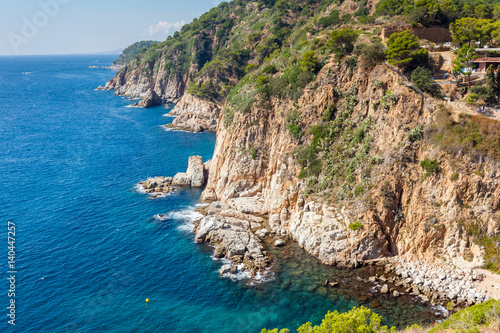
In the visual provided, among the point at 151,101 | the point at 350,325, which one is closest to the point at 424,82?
the point at 350,325

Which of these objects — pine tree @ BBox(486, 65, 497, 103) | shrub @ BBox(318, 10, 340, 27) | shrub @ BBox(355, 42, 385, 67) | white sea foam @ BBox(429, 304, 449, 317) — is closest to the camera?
white sea foam @ BBox(429, 304, 449, 317)

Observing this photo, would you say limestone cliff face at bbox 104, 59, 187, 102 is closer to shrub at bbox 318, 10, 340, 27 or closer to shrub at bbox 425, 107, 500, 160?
shrub at bbox 318, 10, 340, 27

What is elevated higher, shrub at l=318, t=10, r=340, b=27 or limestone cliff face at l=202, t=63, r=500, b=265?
shrub at l=318, t=10, r=340, b=27

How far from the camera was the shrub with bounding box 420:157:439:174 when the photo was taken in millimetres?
41875

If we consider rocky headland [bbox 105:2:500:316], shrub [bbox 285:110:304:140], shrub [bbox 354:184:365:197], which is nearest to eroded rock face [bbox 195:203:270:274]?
rocky headland [bbox 105:2:500:316]

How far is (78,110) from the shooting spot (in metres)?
140

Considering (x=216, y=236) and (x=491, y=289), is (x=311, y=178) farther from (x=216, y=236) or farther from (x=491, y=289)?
(x=491, y=289)

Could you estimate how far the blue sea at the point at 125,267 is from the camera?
117 ft

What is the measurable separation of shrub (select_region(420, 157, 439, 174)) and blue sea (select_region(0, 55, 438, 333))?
1629 cm

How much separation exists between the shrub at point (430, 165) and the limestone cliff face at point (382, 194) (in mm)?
557

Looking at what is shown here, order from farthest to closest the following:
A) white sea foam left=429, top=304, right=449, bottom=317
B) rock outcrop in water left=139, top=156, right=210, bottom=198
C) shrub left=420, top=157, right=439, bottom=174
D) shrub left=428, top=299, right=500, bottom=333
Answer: rock outcrop in water left=139, top=156, right=210, bottom=198
shrub left=420, top=157, right=439, bottom=174
white sea foam left=429, top=304, right=449, bottom=317
shrub left=428, top=299, right=500, bottom=333

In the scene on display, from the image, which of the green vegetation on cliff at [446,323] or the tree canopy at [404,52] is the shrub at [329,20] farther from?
the green vegetation on cliff at [446,323]

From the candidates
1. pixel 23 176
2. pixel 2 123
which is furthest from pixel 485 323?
pixel 2 123

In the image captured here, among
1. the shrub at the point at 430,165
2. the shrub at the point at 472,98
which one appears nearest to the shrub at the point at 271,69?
the shrub at the point at 472,98
